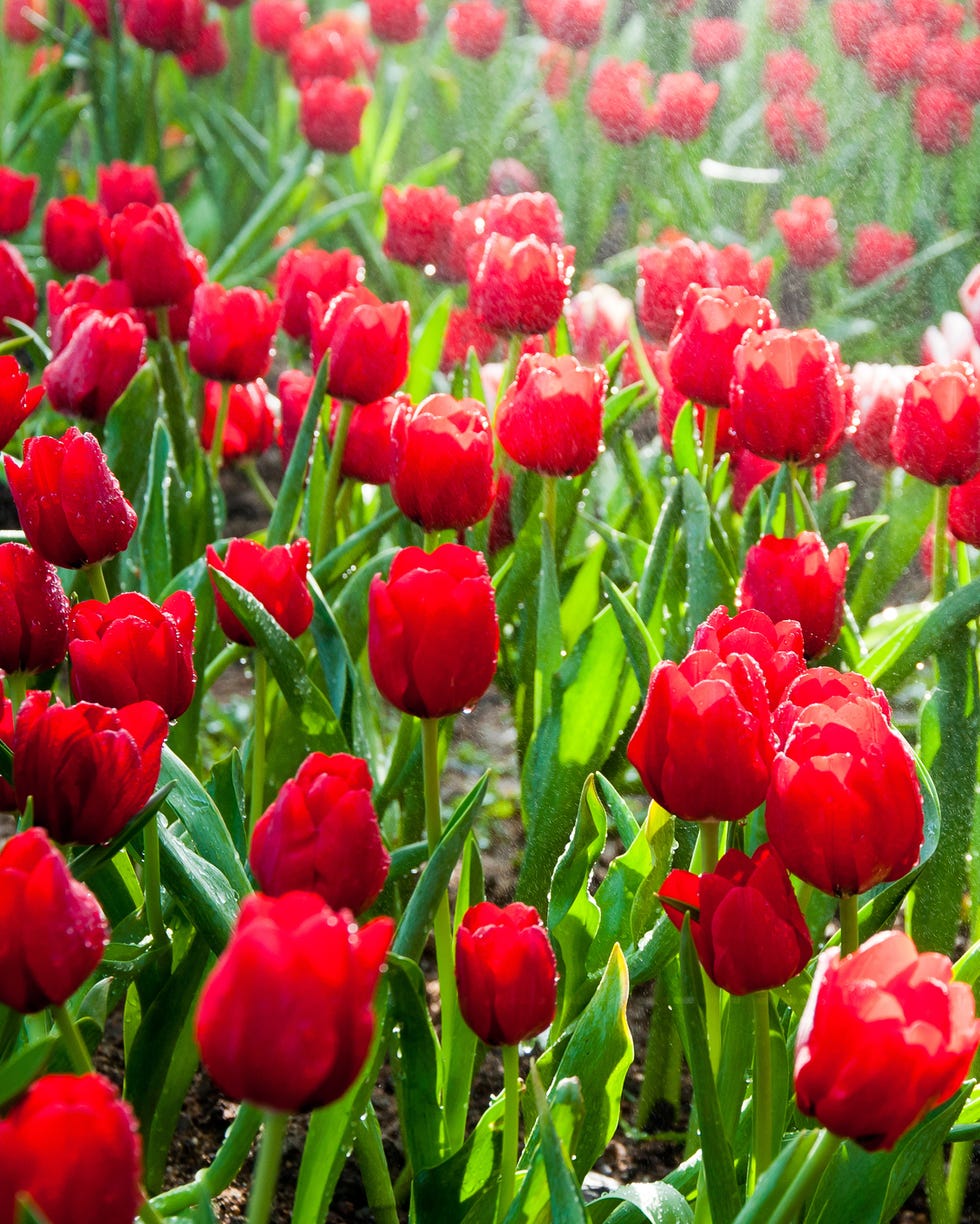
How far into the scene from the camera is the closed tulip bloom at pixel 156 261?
135cm

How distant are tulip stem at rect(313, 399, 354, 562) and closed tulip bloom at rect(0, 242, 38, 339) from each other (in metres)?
0.33

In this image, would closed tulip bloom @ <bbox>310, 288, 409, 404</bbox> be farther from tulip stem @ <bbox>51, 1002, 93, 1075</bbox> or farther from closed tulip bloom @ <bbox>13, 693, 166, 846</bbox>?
tulip stem @ <bbox>51, 1002, 93, 1075</bbox>

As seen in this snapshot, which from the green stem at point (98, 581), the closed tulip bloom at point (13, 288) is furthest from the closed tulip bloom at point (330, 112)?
the green stem at point (98, 581)

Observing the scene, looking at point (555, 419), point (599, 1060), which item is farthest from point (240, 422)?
point (599, 1060)

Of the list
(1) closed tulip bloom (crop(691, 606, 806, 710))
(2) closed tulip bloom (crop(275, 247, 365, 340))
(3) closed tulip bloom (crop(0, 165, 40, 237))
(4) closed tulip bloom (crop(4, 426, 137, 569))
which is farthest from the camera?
(3) closed tulip bloom (crop(0, 165, 40, 237))

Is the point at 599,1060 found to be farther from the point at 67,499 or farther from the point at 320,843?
the point at 67,499

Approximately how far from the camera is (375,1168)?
2.88 ft

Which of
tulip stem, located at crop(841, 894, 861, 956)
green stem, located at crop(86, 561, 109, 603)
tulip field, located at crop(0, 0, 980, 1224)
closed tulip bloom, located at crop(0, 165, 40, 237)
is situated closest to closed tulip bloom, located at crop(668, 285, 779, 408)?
tulip field, located at crop(0, 0, 980, 1224)

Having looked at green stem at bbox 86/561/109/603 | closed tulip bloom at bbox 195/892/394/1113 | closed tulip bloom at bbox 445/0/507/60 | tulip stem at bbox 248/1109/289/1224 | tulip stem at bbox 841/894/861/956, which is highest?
closed tulip bloom at bbox 195/892/394/1113

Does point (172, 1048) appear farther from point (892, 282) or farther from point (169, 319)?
point (892, 282)

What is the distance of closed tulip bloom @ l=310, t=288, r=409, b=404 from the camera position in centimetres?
116

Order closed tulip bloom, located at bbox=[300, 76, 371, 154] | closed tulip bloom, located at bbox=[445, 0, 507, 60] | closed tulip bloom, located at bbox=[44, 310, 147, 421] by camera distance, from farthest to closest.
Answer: closed tulip bloom, located at bbox=[445, 0, 507, 60], closed tulip bloom, located at bbox=[300, 76, 371, 154], closed tulip bloom, located at bbox=[44, 310, 147, 421]

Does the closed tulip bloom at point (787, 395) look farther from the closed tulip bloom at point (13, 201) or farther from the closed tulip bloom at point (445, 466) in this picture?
the closed tulip bloom at point (13, 201)

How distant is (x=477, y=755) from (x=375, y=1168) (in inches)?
37.2
